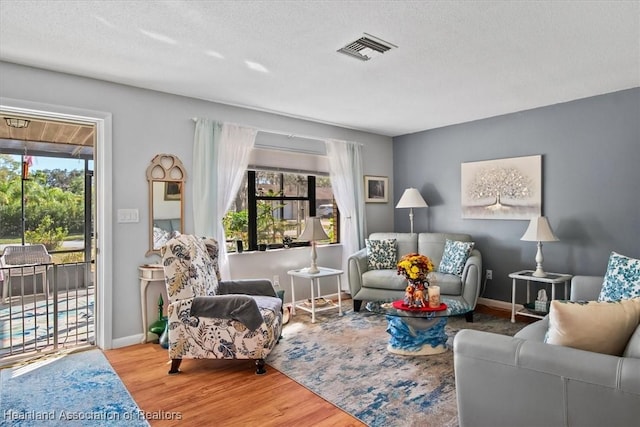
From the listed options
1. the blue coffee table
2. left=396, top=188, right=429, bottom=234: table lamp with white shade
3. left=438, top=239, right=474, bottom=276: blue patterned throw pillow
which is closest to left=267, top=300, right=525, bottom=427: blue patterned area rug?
the blue coffee table

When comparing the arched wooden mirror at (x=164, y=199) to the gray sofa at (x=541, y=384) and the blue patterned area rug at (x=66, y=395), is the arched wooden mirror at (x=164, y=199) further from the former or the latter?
the gray sofa at (x=541, y=384)

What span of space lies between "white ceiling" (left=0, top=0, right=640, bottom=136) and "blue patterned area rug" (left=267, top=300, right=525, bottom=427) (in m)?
2.33

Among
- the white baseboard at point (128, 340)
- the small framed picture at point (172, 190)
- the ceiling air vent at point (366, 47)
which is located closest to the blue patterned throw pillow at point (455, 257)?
the ceiling air vent at point (366, 47)

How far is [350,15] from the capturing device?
2.33 meters

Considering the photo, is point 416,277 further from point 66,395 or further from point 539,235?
point 66,395

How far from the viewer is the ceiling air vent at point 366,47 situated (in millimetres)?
2662

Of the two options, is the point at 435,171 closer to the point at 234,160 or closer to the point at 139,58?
the point at 234,160

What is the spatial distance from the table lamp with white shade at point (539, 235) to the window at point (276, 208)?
2.44 metres

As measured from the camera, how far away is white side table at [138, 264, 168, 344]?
138 inches

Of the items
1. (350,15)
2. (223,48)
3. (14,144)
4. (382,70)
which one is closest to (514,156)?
(382,70)

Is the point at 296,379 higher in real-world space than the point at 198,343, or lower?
lower

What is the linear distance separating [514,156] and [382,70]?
7.72 ft

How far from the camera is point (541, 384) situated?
1.56 meters

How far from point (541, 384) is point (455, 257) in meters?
3.00
